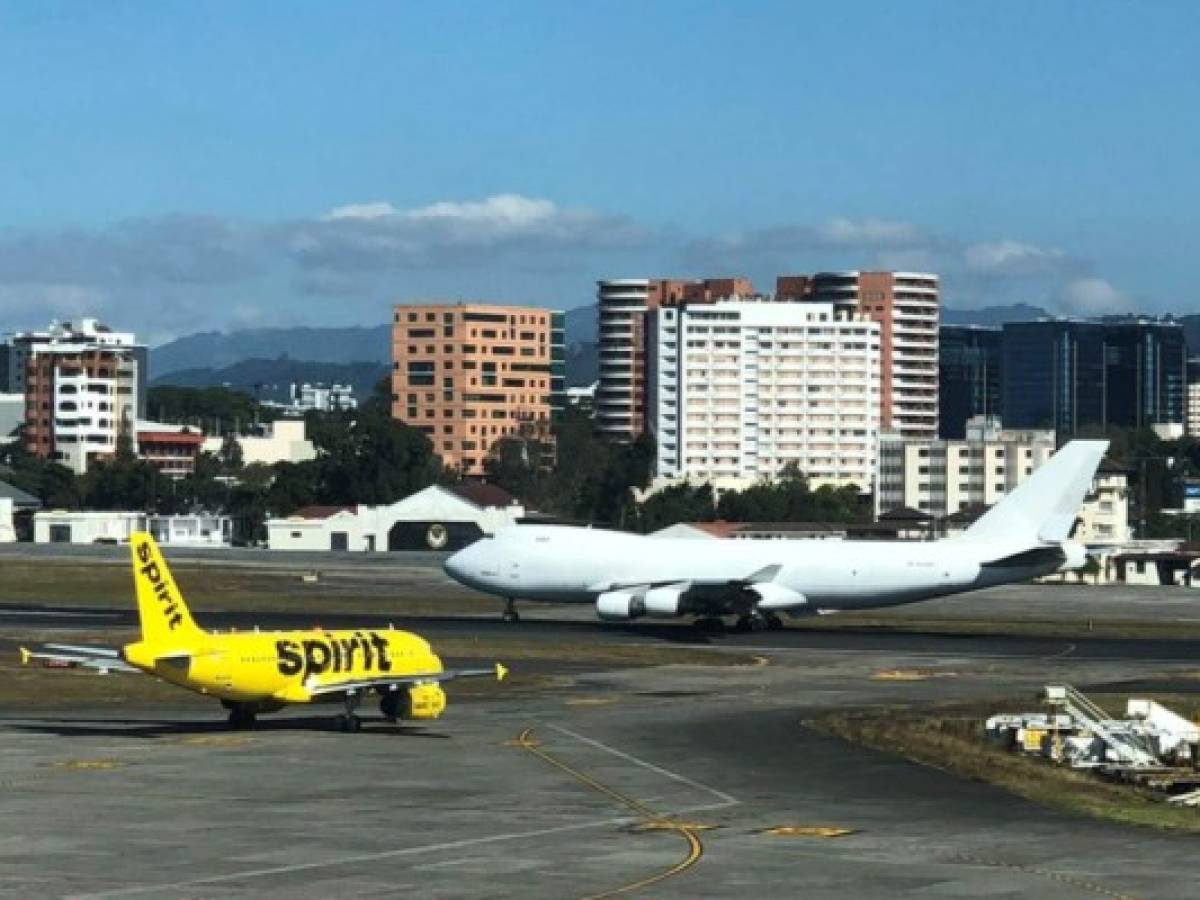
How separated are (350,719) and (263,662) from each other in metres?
4.09

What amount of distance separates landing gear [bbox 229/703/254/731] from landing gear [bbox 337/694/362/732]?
251 cm

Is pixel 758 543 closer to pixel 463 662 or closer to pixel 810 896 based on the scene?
pixel 463 662

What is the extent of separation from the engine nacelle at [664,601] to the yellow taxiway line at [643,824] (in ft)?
150

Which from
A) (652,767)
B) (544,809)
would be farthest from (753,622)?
(544,809)

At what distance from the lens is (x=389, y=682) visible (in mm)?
68812

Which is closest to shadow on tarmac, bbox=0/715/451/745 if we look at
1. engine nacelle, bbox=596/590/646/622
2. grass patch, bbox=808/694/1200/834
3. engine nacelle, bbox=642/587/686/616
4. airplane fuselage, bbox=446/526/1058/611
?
grass patch, bbox=808/694/1200/834

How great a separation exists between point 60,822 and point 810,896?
1672cm

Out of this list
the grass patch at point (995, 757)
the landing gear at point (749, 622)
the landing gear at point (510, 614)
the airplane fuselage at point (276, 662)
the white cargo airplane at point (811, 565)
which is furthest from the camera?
the landing gear at point (510, 614)

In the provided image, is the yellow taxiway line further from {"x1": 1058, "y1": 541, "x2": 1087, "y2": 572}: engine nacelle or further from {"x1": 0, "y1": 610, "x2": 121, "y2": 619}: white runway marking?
{"x1": 0, "y1": 610, "x2": 121, "y2": 619}: white runway marking

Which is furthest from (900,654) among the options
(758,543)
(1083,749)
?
(1083,749)

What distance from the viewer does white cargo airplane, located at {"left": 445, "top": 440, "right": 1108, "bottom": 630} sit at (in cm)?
11438

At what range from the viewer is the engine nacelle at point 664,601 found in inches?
4496

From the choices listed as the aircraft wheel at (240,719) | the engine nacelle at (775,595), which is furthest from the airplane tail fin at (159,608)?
the engine nacelle at (775,595)

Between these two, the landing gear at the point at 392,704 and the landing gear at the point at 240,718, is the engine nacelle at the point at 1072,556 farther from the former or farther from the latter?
the landing gear at the point at 240,718
